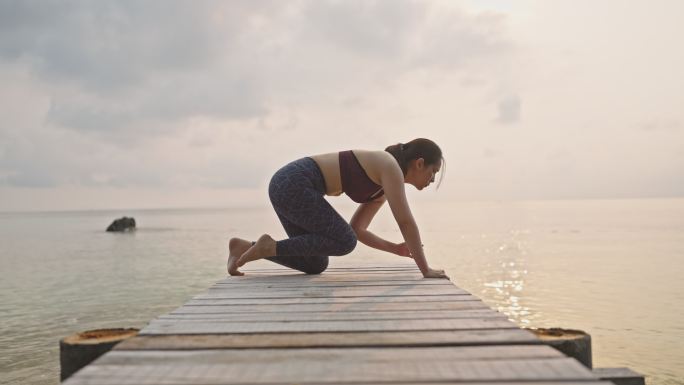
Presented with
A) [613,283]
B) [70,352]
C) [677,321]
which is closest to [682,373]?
[677,321]

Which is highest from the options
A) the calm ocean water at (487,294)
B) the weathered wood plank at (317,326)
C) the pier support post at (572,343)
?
the weathered wood plank at (317,326)

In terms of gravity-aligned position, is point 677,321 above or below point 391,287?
below

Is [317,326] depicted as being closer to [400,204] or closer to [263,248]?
[400,204]

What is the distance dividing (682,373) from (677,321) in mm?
3422

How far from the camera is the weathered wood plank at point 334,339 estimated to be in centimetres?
231

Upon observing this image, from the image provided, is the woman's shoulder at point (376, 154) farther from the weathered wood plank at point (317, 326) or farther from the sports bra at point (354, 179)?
the weathered wood plank at point (317, 326)

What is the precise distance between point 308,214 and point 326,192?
0.32m

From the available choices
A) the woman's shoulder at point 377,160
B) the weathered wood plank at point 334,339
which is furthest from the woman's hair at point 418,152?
the weathered wood plank at point 334,339

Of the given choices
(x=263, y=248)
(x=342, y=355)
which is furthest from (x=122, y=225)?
(x=342, y=355)

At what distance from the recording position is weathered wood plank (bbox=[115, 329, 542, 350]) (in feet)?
7.57

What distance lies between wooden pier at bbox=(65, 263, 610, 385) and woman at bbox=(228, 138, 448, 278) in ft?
4.02

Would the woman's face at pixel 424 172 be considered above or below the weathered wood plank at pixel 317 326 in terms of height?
above

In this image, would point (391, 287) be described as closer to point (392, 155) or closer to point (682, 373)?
point (392, 155)

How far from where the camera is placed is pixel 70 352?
278 centimetres
